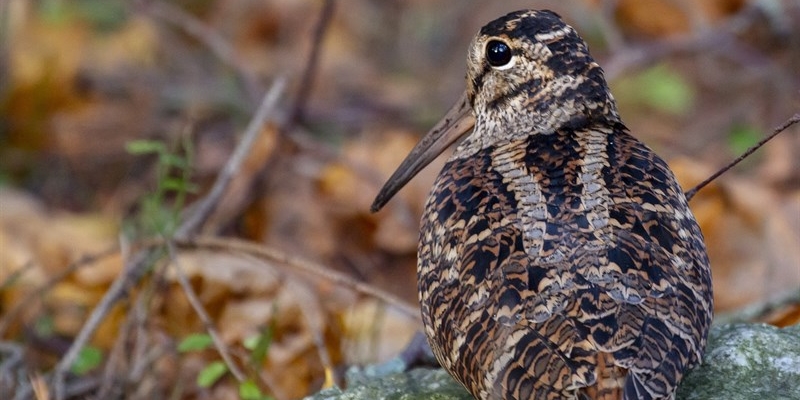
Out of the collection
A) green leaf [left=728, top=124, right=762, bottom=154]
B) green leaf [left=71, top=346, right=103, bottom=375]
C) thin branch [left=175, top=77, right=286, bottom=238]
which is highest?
thin branch [left=175, top=77, right=286, bottom=238]

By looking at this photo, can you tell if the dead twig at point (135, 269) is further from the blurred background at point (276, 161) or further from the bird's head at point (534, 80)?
the bird's head at point (534, 80)

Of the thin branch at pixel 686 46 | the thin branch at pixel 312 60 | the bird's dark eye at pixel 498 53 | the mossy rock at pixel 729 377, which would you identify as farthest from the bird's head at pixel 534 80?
the thin branch at pixel 686 46

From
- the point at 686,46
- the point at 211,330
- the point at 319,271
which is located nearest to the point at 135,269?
the point at 211,330

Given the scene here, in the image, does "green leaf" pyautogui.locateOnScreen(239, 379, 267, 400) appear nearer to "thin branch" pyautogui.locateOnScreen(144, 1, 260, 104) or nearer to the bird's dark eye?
the bird's dark eye

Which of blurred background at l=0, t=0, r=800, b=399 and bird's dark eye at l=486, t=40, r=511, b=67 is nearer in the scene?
bird's dark eye at l=486, t=40, r=511, b=67

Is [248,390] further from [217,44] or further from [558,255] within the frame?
[217,44]

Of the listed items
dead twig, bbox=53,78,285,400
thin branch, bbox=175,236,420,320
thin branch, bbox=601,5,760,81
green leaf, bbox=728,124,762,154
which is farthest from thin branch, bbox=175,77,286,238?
green leaf, bbox=728,124,762,154
